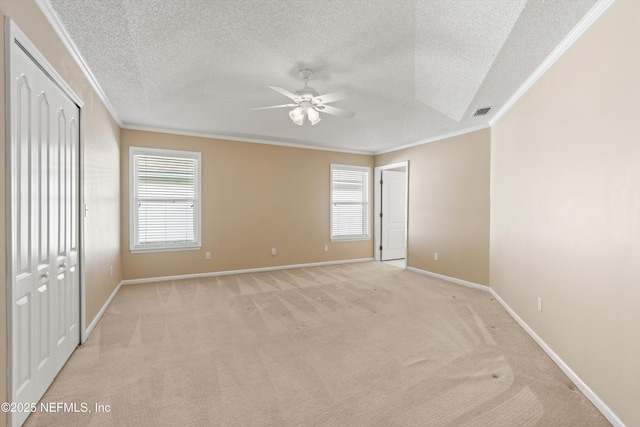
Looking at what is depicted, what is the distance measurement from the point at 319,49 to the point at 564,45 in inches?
77.9

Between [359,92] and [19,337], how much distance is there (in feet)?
11.6

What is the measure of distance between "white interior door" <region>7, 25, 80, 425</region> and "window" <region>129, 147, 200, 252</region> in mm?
2320

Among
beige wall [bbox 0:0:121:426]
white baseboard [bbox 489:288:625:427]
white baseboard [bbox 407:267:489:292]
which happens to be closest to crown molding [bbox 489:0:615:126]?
white baseboard [bbox 489:288:625:427]

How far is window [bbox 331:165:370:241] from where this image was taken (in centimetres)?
659

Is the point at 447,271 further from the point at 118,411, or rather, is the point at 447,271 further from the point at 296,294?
the point at 118,411

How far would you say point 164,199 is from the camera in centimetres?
493

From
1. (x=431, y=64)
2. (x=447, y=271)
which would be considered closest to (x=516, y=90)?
(x=431, y=64)

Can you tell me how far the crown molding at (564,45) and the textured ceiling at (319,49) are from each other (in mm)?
46

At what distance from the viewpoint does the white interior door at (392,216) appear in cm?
703

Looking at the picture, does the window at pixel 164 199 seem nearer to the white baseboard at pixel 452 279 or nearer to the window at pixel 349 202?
the window at pixel 349 202

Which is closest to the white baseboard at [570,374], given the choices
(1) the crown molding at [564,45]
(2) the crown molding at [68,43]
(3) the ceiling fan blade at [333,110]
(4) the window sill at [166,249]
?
(1) the crown molding at [564,45]

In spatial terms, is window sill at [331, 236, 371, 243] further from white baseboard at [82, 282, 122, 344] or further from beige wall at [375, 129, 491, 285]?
white baseboard at [82, 282, 122, 344]

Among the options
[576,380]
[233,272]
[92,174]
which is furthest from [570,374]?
[233,272]

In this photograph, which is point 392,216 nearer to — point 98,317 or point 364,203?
point 364,203
